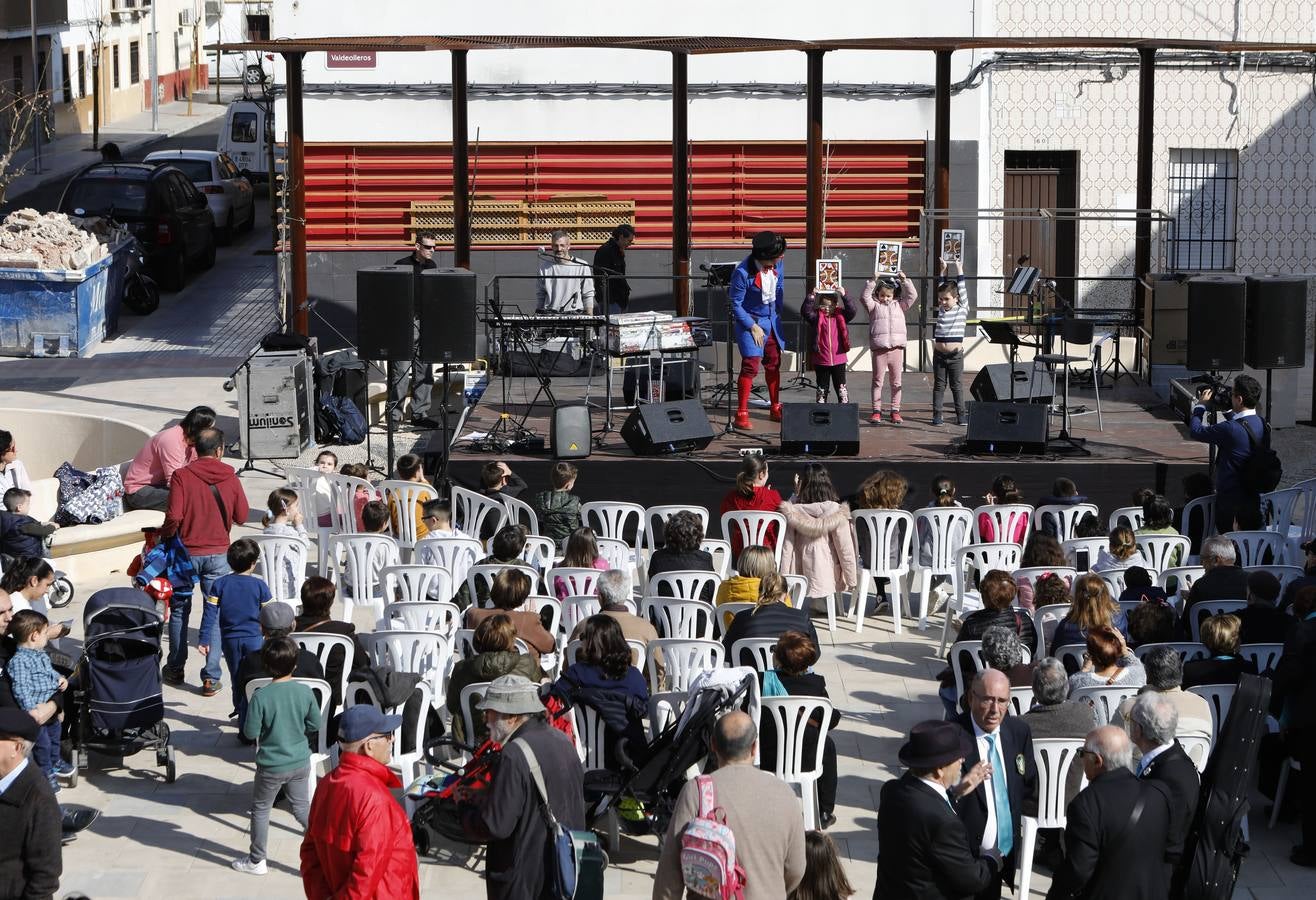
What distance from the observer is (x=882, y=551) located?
11.5m

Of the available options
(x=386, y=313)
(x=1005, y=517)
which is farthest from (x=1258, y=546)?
(x=386, y=313)

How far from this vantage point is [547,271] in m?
17.0

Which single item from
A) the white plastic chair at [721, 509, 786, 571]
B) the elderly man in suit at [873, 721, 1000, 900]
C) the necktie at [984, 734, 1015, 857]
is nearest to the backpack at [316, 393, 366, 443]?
the white plastic chair at [721, 509, 786, 571]

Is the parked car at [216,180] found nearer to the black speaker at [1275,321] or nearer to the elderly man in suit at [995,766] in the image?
the black speaker at [1275,321]

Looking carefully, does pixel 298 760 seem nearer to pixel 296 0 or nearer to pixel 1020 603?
pixel 1020 603

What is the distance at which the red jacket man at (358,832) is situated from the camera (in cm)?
603

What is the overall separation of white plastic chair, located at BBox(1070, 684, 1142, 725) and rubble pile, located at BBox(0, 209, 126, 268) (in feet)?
49.3

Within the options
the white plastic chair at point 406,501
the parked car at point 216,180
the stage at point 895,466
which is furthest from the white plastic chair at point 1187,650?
the parked car at point 216,180

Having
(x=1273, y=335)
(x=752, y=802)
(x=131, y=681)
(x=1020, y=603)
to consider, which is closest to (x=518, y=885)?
(x=752, y=802)

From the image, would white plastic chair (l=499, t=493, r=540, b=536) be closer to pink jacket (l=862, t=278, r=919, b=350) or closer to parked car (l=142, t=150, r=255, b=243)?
pink jacket (l=862, t=278, r=919, b=350)

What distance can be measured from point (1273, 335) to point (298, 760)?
26.3 feet

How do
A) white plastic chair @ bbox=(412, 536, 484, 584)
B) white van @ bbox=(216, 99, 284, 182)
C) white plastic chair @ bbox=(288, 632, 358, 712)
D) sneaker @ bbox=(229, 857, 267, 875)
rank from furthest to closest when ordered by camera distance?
white van @ bbox=(216, 99, 284, 182), white plastic chair @ bbox=(412, 536, 484, 584), white plastic chair @ bbox=(288, 632, 358, 712), sneaker @ bbox=(229, 857, 267, 875)

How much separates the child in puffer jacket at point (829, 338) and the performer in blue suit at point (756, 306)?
12.9 inches

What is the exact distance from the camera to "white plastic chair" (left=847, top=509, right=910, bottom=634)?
37.6 feet
